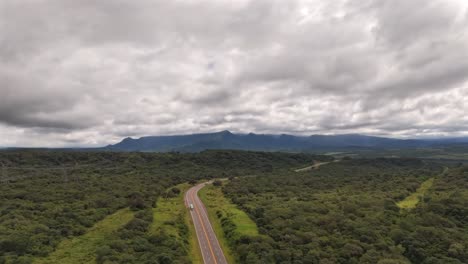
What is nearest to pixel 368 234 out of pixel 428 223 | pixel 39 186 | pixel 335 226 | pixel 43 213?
→ pixel 335 226

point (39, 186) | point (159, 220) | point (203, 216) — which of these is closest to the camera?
point (159, 220)

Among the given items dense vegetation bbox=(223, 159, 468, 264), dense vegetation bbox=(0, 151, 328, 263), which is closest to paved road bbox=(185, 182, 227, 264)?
dense vegetation bbox=(223, 159, 468, 264)

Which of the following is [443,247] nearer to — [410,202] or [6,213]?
[410,202]

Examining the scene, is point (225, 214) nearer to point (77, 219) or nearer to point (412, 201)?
point (77, 219)

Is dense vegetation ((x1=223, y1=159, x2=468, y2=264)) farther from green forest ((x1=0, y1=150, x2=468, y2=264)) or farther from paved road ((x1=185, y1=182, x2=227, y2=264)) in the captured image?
paved road ((x1=185, y1=182, x2=227, y2=264))

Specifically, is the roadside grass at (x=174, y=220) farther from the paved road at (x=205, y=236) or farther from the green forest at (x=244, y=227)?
the paved road at (x=205, y=236)

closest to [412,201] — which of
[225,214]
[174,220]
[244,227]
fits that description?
[244,227]
